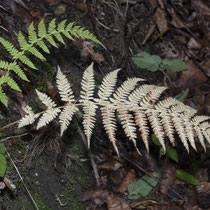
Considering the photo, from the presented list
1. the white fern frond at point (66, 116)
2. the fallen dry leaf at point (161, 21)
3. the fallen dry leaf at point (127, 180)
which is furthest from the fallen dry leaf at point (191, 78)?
the white fern frond at point (66, 116)

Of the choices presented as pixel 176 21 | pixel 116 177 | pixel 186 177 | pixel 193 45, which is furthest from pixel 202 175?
pixel 176 21

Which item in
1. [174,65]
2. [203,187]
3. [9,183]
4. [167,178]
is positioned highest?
[174,65]

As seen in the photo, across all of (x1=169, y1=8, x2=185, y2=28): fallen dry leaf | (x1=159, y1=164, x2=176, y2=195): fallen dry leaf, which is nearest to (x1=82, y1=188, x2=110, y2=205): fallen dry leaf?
(x1=159, y1=164, x2=176, y2=195): fallen dry leaf

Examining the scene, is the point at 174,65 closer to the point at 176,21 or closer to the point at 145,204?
the point at 176,21

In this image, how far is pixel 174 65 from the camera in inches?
161

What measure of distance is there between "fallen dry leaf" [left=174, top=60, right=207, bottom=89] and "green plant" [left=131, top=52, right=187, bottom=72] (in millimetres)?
197

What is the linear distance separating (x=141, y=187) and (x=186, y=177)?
0.59 m

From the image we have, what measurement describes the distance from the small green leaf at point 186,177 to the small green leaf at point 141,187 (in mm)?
363

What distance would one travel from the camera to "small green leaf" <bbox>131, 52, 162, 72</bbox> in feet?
12.9

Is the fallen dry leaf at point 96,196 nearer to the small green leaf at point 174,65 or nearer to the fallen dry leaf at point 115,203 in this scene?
the fallen dry leaf at point 115,203

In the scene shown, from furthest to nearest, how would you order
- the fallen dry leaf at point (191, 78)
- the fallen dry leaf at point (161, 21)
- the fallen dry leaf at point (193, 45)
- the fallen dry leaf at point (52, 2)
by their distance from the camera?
the fallen dry leaf at point (193, 45) → the fallen dry leaf at point (161, 21) → the fallen dry leaf at point (191, 78) → the fallen dry leaf at point (52, 2)

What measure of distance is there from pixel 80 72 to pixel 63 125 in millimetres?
1491

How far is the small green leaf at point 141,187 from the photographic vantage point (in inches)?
123

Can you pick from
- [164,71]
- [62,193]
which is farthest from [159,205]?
[164,71]
